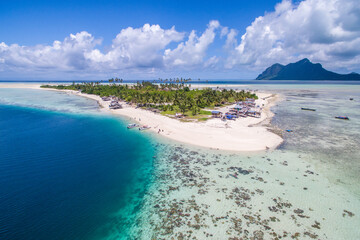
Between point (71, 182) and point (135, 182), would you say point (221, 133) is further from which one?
point (71, 182)

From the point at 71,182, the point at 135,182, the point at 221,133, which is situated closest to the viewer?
the point at 71,182

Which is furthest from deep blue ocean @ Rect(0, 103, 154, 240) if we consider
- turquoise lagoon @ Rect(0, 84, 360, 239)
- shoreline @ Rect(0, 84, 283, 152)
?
shoreline @ Rect(0, 84, 283, 152)

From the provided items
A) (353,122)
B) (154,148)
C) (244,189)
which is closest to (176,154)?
(154,148)

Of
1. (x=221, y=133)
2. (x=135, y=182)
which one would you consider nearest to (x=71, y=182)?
(x=135, y=182)

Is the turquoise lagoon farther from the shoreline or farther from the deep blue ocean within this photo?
the shoreline

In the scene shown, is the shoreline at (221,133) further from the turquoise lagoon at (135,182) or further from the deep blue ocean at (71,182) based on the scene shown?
the deep blue ocean at (71,182)

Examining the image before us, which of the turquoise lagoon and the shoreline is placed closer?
the turquoise lagoon
